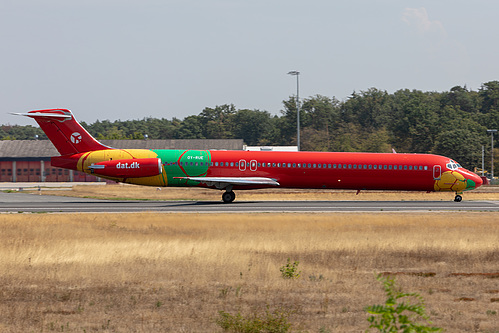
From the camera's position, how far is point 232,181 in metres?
41.6

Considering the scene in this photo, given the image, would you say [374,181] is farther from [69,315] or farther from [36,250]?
[69,315]

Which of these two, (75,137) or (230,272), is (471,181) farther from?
(230,272)

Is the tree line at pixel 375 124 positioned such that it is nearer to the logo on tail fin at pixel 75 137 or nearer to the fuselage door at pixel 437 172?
the fuselage door at pixel 437 172

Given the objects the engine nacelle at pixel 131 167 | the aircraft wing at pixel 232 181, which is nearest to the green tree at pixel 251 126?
the engine nacelle at pixel 131 167

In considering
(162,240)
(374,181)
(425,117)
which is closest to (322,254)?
(162,240)

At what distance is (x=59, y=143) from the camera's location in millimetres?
43469

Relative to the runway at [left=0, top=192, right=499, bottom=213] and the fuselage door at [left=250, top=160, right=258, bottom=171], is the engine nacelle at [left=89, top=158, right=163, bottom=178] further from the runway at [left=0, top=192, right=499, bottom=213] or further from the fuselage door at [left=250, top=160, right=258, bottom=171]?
the fuselage door at [left=250, top=160, right=258, bottom=171]

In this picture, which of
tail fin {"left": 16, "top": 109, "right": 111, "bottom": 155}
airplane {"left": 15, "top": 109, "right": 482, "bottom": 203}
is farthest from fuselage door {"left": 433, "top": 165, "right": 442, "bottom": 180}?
tail fin {"left": 16, "top": 109, "right": 111, "bottom": 155}

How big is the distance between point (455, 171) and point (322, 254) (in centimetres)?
2627

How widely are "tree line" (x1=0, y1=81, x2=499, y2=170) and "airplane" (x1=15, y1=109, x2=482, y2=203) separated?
193ft

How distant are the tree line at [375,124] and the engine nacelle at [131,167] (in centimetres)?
6786

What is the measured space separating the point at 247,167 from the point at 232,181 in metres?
1.87

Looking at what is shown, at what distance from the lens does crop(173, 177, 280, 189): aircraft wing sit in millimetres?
41719

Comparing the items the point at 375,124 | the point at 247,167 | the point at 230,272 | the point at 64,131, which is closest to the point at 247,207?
the point at 247,167
